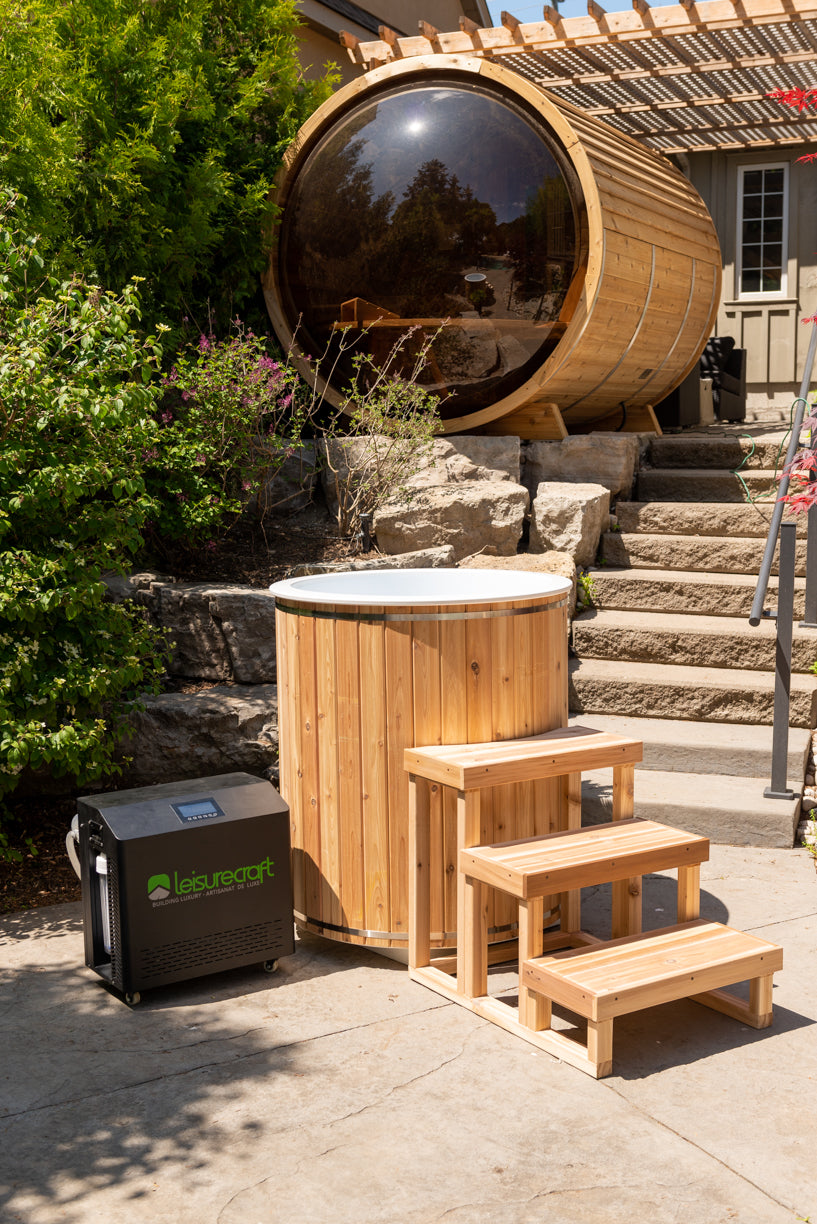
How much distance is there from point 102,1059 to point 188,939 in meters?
0.50

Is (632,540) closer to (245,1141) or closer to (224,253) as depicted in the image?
(224,253)

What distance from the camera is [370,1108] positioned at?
10.0ft

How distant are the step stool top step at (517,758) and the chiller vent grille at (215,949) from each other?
71 centimetres

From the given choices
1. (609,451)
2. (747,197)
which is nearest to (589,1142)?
(609,451)

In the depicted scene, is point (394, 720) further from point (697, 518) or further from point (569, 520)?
point (697, 518)

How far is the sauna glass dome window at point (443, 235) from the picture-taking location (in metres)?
6.91

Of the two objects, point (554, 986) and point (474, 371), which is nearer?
point (554, 986)

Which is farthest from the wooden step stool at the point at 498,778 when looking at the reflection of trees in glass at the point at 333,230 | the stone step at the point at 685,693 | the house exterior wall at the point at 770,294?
the house exterior wall at the point at 770,294

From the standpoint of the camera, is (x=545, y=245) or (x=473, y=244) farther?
(x=473, y=244)

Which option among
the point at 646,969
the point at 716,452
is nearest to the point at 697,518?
the point at 716,452

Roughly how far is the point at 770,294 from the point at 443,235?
6.54 metres

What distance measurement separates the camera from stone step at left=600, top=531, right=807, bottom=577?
22.0 feet

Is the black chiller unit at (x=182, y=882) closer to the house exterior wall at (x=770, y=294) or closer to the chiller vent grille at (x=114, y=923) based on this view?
the chiller vent grille at (x=114, y=923)

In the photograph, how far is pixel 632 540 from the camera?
7008 mm
